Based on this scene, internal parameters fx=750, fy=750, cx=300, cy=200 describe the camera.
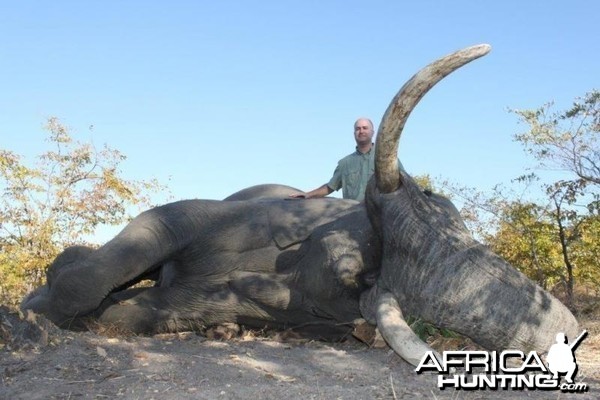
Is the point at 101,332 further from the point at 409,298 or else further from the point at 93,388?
the point at 409,298

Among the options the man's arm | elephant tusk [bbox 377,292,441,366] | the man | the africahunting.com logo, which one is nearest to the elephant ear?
the man's arm

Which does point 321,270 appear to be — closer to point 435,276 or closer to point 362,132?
point 435,276

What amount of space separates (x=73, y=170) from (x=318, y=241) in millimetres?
9441

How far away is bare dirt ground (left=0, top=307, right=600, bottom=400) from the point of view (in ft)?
12.8

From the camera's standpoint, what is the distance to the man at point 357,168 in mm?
7273

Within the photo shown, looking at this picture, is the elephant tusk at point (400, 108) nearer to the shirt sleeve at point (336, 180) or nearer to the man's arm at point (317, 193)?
the man's arm at point (317, 193)

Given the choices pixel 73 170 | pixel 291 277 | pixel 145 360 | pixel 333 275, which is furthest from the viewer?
pixel 73 170

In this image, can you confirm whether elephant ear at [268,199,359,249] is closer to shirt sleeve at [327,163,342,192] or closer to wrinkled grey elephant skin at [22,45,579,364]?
wrinkled grey elephant skin at [22,45,579,364]

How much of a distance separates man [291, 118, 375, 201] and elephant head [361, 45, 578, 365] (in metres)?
1.72

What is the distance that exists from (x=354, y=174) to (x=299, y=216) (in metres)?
1.32

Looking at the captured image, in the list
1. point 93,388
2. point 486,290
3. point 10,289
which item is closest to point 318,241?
point 486,290

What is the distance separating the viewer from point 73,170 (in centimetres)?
1408

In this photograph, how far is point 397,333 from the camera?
4.63 metres

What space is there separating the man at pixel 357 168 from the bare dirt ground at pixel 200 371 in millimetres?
2185
